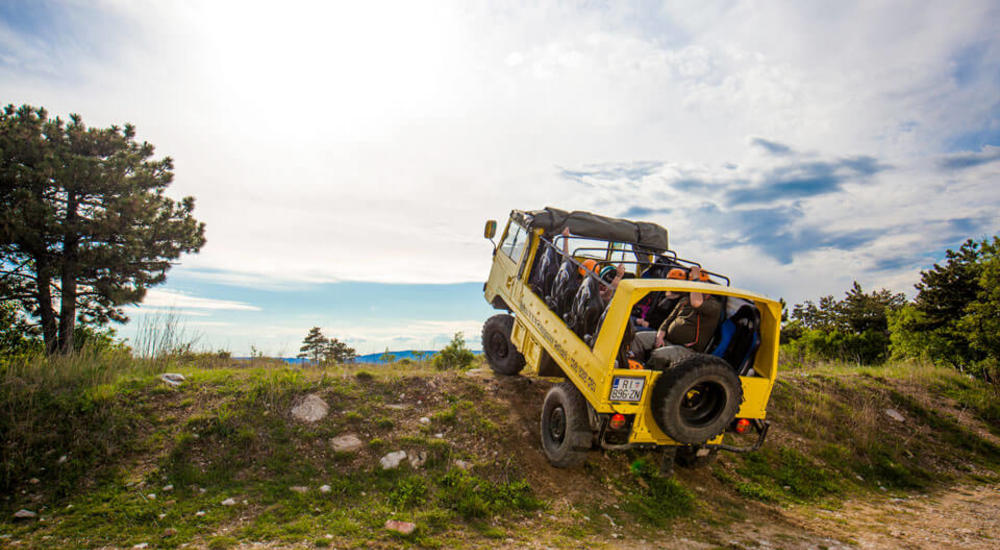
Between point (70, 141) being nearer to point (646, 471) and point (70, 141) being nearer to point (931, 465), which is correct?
point (646, 471)

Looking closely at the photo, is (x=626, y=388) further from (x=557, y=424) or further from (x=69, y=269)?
(x=69, y=269)

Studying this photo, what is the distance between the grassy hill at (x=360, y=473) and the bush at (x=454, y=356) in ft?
6.78

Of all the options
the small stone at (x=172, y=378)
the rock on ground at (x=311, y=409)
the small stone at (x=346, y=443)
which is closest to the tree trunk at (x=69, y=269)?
the small stone at (x=172, y=378)

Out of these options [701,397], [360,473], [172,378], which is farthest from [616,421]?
[172,378]

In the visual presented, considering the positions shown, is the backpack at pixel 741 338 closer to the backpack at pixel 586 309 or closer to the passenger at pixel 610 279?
the passenger at pixel 610 279

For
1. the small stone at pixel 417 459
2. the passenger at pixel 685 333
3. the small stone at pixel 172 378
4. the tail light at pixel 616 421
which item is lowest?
→ the small stone at pixel 417 459

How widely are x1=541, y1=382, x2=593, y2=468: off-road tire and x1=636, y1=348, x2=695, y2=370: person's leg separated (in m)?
0.93

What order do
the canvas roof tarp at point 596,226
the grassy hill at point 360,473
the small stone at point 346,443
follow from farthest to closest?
the canvas roof tarp at point 596,226
the small stone at point 346,443
the grassy hill at point 360,473

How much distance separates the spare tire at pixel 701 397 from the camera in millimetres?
5055

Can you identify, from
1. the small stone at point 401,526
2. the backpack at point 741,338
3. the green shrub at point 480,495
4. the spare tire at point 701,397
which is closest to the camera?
the small stone at point 401,526

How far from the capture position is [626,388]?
5191 millimetres

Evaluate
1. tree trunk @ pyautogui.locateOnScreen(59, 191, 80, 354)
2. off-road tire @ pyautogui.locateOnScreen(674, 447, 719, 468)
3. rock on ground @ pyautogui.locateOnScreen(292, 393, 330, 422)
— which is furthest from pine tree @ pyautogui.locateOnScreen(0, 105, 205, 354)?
off-road tire @ pyautogui.locateOnScreen(674, 447, 719, 468)

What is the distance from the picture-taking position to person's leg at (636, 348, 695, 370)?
5422mm

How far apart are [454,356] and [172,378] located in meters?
5.29
